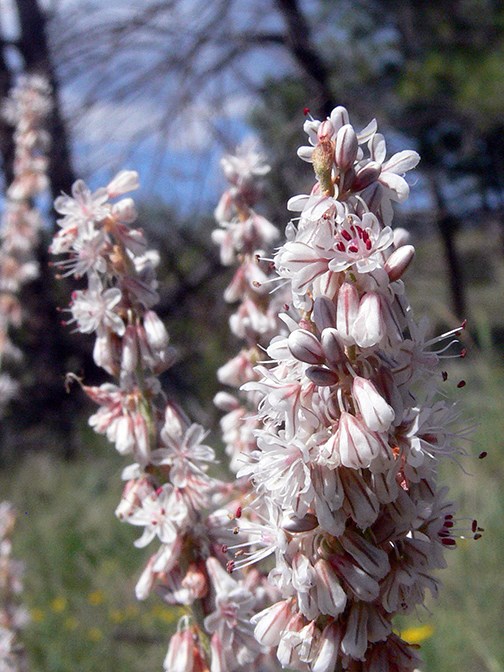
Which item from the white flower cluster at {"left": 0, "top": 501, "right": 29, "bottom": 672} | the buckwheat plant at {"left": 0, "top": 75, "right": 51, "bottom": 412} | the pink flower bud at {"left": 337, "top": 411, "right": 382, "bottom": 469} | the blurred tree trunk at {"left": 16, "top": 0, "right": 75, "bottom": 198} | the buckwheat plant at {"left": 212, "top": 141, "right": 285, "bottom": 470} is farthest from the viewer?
the blurred tree trunk at {"left": 16, "top": 0, "right": 75, "bottom": 198}

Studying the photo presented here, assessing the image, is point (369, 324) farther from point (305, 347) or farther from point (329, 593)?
point (329, 593)

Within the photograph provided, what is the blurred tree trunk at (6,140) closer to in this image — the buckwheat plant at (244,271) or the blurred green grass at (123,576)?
the blurred green grass at (123,576)

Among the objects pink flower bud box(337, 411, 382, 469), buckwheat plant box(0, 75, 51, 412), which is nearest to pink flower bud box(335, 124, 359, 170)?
pink flower bud box(337, 411, 382, 469)

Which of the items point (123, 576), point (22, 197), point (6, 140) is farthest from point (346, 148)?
point (6, 140)

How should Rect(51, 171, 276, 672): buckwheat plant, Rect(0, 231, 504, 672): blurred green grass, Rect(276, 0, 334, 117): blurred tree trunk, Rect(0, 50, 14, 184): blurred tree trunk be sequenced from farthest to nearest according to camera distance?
Rect(0, 50, 14, 184): blurred tree trunk < Rect(276, 0, 334, 117): blurred tree trunk < Rect(0, 231, 504, 672): blurred green grass < Rect(51, 171, 276, 672): buckwheat plant

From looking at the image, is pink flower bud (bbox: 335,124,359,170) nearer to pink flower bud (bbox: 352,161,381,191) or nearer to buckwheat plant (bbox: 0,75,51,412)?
pink flower bud (bbox: 352,161,381,191)

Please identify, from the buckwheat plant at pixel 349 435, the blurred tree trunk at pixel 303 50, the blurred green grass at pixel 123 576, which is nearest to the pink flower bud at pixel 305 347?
the buckwheat plant at pixel 349 435
